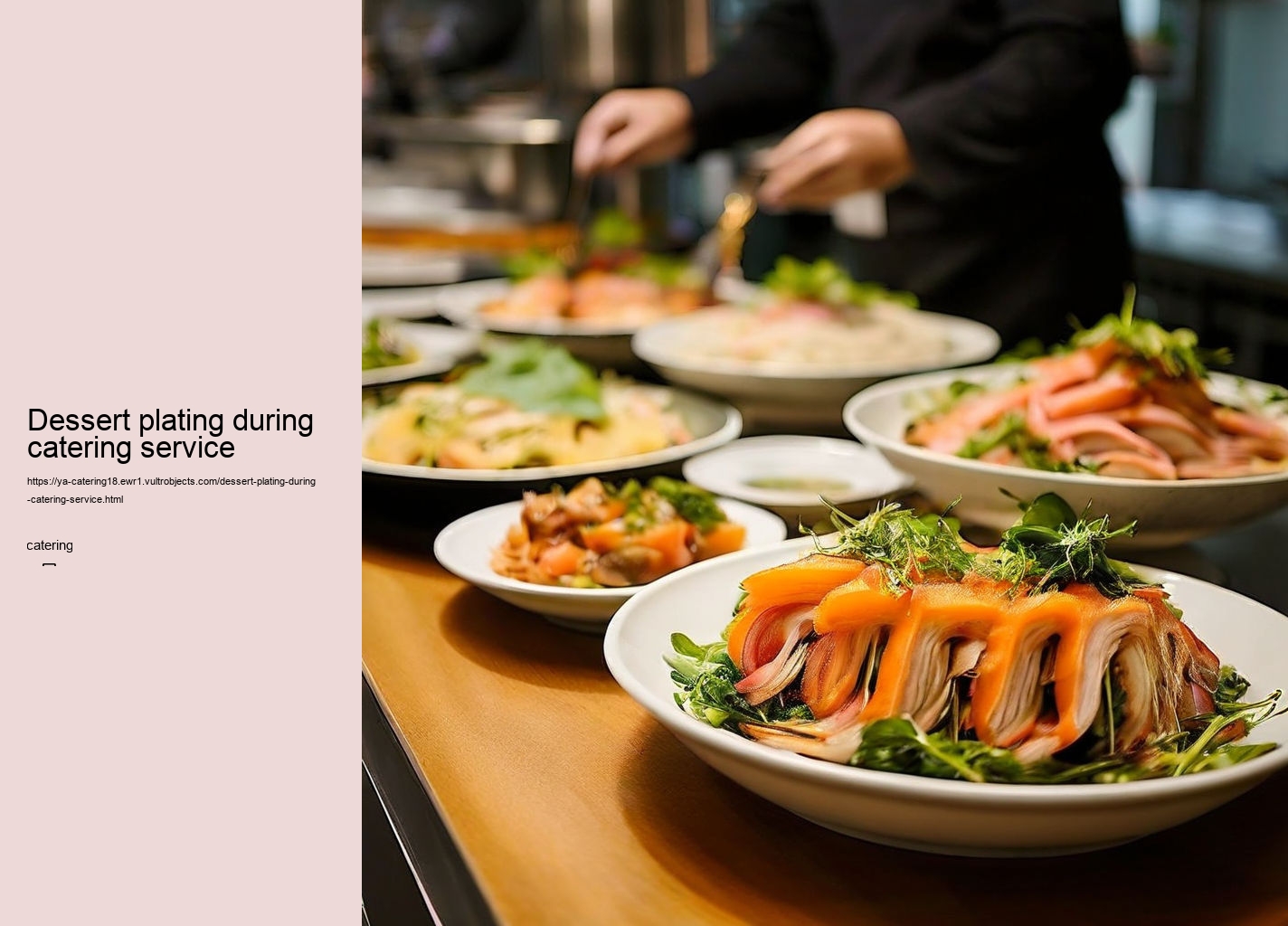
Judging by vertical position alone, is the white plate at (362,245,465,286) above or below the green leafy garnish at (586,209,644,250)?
below

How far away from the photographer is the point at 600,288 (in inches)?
93.9

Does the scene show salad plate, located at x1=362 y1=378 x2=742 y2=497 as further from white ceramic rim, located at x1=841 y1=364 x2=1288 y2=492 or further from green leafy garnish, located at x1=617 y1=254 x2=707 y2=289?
green leafy garnish, located at x1=617 y1=254 x2=707 y2=289

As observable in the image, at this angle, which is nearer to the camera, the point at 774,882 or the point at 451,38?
the point at 774,882

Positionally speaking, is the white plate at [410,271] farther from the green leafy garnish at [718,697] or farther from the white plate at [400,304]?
the green leafy garnish at [718,697]

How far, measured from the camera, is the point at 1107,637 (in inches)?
31.8

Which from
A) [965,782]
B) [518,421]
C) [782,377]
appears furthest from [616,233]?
[965,782]

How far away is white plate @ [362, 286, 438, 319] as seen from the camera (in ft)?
8.53

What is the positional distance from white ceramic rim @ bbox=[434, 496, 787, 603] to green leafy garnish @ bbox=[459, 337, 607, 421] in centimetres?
17

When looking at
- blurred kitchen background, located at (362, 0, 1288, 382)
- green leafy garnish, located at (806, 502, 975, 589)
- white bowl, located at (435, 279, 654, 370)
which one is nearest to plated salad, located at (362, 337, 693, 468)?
white bowl, located at (435, 279, 654, 370)
